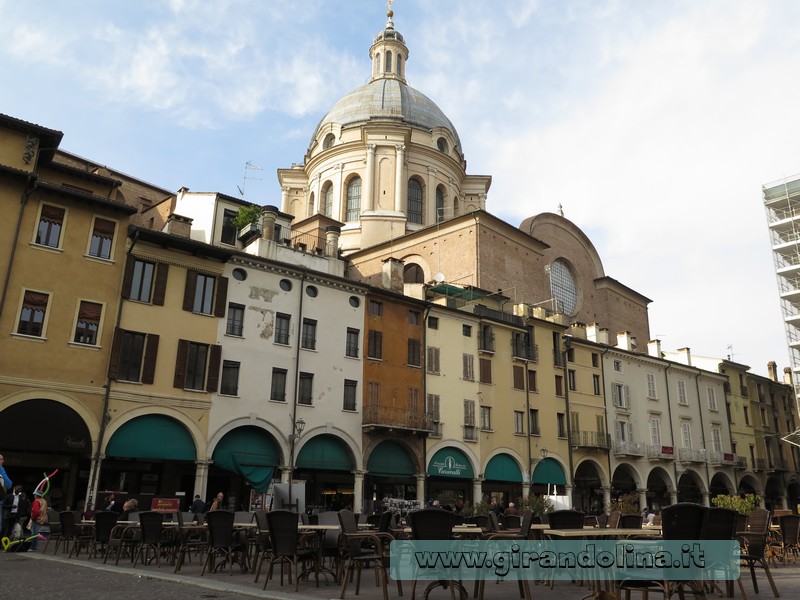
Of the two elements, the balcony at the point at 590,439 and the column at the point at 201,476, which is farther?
the balcony at the point at 590,439

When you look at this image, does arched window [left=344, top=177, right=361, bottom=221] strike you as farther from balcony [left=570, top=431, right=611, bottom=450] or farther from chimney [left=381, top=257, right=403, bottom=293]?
balcony [left=570, top=431, right=611, bottom=450]

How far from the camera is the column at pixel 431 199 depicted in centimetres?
5068

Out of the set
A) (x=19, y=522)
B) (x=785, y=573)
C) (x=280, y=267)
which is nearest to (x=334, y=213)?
(x=280, y=267)

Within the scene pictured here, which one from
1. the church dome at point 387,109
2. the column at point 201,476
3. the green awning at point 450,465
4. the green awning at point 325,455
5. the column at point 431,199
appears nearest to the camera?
the column at point 201,476

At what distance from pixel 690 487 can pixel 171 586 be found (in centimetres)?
4071

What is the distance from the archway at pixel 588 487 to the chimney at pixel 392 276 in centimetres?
1389

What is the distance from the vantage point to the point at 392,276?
105 ft

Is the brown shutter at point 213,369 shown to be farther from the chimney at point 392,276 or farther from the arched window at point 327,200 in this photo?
the arched window at point 327,200

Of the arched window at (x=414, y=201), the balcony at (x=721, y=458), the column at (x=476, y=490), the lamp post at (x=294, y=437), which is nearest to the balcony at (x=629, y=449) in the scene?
the balcony at (x=721, y=458)

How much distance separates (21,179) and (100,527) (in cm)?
1258

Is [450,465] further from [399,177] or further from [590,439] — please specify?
[399,177]

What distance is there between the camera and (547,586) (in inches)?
424

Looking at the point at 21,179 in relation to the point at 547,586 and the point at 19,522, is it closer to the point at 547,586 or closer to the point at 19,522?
the point at 19,522

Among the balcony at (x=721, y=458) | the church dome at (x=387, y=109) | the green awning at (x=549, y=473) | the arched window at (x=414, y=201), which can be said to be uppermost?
the church dome at (x=387, y=109)
